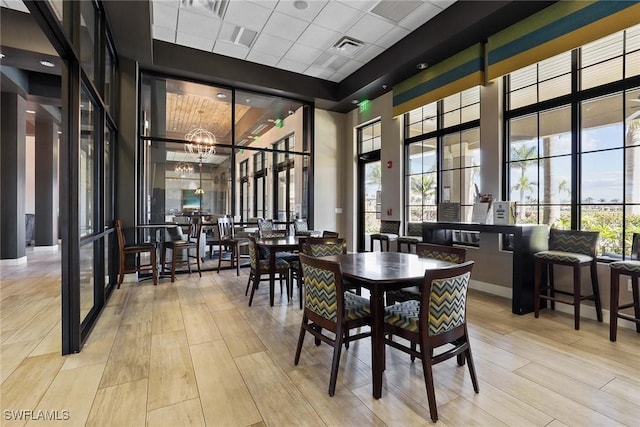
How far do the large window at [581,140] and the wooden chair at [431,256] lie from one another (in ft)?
6.63

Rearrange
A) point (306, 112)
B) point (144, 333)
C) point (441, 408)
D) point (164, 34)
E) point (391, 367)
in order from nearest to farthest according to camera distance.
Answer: point (441, 408)
point (391, 367)
point (144, 333)
point (164, 34)
point (306, 112)

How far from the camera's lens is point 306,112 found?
23.3ft

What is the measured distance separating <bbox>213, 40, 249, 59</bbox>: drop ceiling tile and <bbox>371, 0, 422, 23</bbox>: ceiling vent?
7.68 feet

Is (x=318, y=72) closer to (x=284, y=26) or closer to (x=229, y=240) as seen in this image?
(x=284, y=26)

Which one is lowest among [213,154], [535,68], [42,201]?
[42,201]

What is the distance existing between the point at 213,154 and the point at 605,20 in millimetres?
5949

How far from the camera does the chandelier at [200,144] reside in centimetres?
585

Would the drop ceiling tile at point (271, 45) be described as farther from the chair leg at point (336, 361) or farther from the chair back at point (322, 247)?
the chair leg at point (336, 361)

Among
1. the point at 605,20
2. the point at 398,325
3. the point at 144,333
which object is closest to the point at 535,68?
the point at 605,20

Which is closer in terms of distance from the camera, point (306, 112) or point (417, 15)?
point (417, 15)

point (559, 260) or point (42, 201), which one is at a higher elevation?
Answer: point (42, 201)

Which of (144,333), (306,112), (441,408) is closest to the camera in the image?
(441,408)

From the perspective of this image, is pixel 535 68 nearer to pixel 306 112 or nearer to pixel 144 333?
pixel 306 112

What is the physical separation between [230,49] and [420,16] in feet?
10.2
